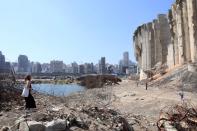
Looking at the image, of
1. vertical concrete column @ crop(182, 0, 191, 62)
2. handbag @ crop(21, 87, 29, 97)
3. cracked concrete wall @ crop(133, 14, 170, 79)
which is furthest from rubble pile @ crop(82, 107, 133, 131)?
cracked concrete wall @ crop(133, 14, 170, 79)

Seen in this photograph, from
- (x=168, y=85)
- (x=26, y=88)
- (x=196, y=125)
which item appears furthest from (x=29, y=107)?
(x=168, y=85)

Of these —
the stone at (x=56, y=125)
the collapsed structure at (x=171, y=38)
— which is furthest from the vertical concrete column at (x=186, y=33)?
the stone at (x=56, y=125)

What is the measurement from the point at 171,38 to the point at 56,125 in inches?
2003

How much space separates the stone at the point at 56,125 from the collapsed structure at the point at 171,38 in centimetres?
3374

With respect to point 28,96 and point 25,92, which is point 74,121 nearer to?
point 28,96

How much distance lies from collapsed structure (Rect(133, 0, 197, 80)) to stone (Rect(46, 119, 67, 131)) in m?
33.7

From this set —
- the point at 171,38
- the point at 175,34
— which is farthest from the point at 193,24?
the point at 171,38

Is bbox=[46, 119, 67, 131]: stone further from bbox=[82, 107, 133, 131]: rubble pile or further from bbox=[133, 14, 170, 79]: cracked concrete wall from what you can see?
bbox=[133, 14, 170, 79]: cracked concrete wall

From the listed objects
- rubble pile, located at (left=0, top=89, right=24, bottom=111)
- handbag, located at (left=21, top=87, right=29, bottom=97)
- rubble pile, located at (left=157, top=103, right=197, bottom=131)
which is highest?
handbag, located at (left=21, top=87, right=29, bottom=97)

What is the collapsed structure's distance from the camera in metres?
46.3

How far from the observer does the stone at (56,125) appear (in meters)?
12.2

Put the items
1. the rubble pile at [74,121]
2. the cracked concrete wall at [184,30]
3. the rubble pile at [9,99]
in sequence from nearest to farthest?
the rubble pile at [74,121] → the rubble pile at [9,99] → the cracked concrete wall at [184,30]

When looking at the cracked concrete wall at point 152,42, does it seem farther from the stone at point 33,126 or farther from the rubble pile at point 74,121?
the stone at point 33,126

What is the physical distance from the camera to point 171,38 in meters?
61.3
